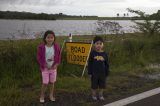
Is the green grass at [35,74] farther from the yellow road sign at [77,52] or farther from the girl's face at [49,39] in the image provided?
the girl's face at [49,39]

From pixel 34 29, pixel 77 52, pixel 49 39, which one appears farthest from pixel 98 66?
pixel 34 29

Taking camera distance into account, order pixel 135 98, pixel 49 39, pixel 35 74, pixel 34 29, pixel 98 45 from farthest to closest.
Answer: pixel 34 29
pixel 35 74
pixel 135 98
pixel 98 45
pixel 49 39

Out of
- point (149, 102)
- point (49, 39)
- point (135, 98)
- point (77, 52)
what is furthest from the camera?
point (77, 52)

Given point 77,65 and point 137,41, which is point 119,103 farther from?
point 137,41

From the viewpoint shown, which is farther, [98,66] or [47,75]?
[98,66]

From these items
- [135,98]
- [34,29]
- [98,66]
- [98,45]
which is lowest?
[34,29]

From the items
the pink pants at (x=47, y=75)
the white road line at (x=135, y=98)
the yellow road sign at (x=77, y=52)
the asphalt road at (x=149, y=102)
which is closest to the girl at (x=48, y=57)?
the pink pants at (x=47, y=75)

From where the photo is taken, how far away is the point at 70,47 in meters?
10.2

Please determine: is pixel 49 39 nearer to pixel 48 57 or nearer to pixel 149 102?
pixel 48 57

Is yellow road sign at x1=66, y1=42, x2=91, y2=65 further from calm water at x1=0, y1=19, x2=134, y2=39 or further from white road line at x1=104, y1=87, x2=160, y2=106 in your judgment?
calm water at x1=0, y1=19, x2=134, y2=39

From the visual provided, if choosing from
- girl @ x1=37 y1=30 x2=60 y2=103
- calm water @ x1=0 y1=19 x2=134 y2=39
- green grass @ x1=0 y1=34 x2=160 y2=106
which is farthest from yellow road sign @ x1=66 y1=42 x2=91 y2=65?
calm water @ x1=0 y1=19 x2=134 y2=39

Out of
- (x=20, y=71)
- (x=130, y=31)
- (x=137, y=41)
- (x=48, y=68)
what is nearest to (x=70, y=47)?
(x=20, y=71)

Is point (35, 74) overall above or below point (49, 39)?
below

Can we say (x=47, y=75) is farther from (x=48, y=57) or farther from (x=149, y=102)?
(x=149, y=102)
